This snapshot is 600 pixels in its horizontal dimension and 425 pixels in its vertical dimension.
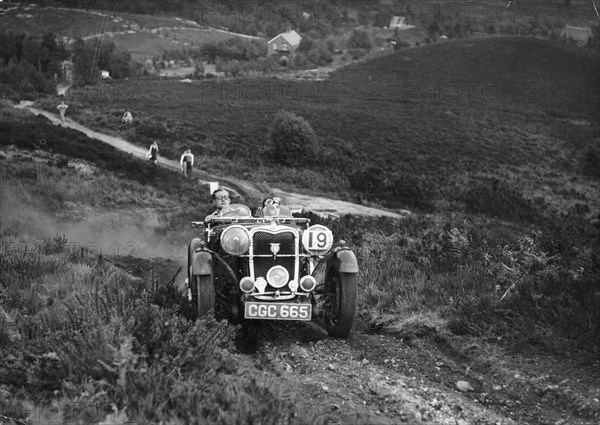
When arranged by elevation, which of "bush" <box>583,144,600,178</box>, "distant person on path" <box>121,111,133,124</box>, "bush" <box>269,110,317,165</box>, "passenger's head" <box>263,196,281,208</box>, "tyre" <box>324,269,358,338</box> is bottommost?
"bush" <box>583,144,600,178</box>

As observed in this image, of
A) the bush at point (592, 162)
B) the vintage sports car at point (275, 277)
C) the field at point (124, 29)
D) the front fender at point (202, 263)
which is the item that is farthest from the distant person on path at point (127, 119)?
the front fender at point (202, 263)

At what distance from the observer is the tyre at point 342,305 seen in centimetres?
812

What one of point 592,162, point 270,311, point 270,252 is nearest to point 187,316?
point 270,311

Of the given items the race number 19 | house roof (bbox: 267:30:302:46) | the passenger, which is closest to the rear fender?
the race number 19

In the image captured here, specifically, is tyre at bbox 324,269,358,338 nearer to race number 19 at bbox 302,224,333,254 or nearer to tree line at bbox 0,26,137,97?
race number 19 at bbox 302,224,333,254

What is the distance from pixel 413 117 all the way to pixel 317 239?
212 feet

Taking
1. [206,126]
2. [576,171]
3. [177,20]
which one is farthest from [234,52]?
[576,171]

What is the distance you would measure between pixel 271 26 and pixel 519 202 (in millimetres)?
114981

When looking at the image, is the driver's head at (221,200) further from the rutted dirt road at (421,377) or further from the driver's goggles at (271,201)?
the rutted dirt road at (421,377)

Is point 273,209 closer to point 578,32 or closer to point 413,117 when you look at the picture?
point 413,117

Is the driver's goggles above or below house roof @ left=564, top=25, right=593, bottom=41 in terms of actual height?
below

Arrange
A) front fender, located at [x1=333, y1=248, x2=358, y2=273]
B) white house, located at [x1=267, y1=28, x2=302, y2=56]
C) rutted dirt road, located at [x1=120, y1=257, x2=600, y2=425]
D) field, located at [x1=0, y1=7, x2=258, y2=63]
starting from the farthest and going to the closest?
white house, located at [x1=267, y1=28, x2=302, y2=56] < field, located at [x1=0, y1=7, x2=258, y2=63] < front fender, located at [x1=333, y1=248, x2=358, y2=273] < rutted dirt road, located at [x1=120, y1=257, x2=600, y2=425]

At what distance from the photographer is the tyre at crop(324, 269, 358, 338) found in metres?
8.12

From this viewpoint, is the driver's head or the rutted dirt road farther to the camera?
the driver's head
